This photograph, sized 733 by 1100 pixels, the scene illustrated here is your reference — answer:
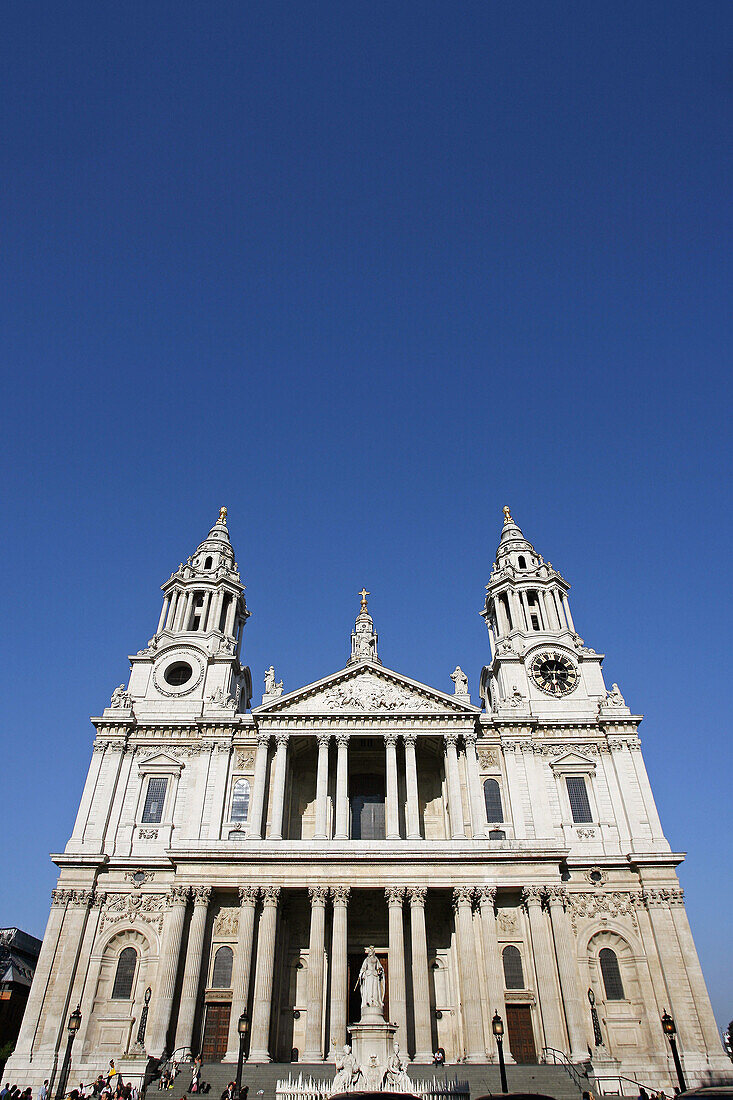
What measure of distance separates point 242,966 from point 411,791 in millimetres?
11627

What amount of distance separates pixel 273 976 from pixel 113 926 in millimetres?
8861

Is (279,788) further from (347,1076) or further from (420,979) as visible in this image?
(347,1076)

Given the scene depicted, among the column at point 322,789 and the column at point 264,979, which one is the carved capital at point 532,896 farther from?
the column at point 264,979

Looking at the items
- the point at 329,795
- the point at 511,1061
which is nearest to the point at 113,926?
the point at 329,795

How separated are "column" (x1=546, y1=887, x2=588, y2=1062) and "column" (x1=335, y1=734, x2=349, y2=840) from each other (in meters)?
10.5

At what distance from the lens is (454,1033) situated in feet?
118

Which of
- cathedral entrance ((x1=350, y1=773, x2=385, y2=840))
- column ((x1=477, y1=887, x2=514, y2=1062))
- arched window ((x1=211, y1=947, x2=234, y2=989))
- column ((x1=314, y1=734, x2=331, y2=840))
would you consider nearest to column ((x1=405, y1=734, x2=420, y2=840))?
cathedral entrance ((x1=350, y1=773, x2=385, y2=840))

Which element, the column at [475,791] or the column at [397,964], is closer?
the column at [397,964]

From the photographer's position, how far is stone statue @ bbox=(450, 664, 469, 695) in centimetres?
4466

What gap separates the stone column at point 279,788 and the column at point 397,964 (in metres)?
6.43

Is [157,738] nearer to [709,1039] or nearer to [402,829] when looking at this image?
[402,829]

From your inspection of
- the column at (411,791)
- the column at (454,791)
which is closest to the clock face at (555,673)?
the column at (454,791)

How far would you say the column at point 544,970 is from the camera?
108 ft

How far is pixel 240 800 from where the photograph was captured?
4119 cm
